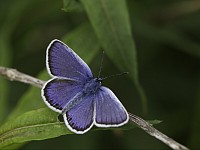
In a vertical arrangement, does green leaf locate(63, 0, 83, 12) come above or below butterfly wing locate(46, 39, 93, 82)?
above

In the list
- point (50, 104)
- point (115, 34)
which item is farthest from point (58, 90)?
point (115, 34)

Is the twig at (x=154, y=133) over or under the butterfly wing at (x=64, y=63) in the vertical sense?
under

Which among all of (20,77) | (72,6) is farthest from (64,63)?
(72,6)

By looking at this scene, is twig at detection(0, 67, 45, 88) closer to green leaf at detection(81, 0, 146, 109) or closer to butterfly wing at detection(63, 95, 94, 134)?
butterfly wing at detection(63, 95, 94, 134)

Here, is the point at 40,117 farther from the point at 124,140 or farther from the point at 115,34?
the point at 124,140

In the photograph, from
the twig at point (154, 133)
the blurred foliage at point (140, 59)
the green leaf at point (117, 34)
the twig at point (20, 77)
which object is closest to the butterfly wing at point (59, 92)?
the twig at point (20, 77)

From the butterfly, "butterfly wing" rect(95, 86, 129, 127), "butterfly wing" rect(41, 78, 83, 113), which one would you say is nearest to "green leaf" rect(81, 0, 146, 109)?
the butterfly

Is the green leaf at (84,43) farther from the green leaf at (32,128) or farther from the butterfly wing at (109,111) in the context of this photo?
the green leaf at (32,128)
